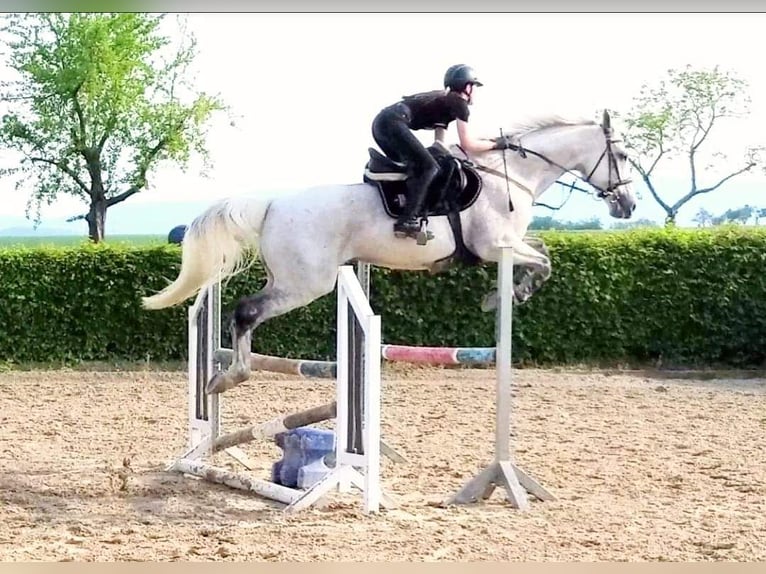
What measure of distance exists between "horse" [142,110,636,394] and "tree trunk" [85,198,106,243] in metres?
14.8

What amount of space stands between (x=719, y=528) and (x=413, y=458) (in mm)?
2014

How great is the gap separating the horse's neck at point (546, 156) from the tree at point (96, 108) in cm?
1385

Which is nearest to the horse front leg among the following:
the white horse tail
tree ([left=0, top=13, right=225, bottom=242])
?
the white horse tail

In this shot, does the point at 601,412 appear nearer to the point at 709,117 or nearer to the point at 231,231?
the point at 231,231

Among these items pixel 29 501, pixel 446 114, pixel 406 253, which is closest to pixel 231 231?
pixel 406 253

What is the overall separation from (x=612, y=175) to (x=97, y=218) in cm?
1568

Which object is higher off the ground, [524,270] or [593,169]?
[593,169]

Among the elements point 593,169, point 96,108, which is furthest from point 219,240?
point 96,108

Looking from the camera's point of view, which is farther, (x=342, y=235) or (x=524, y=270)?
(x=524, y=270)

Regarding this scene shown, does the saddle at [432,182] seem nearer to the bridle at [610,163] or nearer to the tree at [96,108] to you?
the bridle at [610,163]

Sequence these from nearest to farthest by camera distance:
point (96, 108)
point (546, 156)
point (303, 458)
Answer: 1. point (303, 458)
2. point (546, 156)
3. point (96, 108)

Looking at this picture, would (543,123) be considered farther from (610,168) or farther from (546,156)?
(610,168)

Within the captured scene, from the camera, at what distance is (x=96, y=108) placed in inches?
720

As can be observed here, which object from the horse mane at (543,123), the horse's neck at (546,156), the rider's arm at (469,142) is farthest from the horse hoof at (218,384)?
the horse mane at (543,123)
